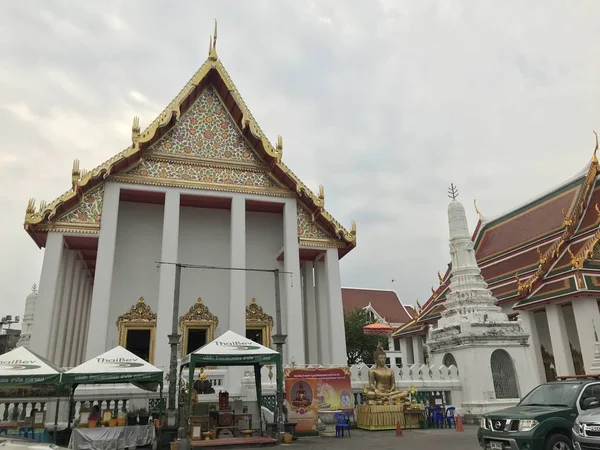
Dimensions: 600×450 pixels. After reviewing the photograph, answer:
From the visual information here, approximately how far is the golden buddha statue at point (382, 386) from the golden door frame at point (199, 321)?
15.4ft

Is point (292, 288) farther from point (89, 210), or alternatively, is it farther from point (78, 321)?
point (78, 321)

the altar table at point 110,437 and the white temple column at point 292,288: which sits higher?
the white temple column at point 292,288

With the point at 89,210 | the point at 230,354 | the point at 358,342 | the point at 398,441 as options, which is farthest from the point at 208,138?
the point at 358,342

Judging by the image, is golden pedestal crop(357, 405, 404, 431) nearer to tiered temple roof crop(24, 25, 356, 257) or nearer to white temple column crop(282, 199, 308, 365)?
white temple column crop(282, 199, 308, 365)

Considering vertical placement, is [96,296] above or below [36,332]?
above

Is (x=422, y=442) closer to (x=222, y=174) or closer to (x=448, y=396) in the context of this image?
(x=448, y=396)

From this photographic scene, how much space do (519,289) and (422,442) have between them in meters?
10.5

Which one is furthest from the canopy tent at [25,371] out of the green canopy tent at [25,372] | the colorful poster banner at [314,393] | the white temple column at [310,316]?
the white temple column at [310,316]

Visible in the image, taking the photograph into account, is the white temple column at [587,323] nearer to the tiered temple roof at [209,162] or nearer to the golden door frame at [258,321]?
the tiered temple roof at [209,162]

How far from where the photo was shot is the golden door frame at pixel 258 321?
13719 mm

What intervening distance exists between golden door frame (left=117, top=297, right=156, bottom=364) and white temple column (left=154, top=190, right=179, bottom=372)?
4.19 feet

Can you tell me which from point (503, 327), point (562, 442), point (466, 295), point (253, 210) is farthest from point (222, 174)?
point (562, 442)

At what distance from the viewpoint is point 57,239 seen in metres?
11.4

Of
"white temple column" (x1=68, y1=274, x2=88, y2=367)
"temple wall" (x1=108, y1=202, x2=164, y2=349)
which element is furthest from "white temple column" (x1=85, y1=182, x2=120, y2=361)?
"white temple column" (x1=68, y1=274, x2=88, y2=367)
